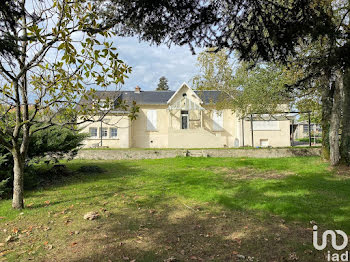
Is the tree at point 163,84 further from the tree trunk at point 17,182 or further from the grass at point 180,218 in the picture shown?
the tree trunk at point 17,182

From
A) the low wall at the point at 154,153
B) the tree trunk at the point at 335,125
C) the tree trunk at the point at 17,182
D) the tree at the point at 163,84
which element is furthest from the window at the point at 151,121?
the tree at the point at 163,84

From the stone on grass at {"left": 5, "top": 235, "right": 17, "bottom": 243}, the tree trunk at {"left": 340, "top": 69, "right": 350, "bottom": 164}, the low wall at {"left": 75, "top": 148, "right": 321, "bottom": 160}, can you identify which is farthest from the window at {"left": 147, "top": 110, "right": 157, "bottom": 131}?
the stone on grass at {"left": 5, "top": 235, "right": 17, "bottom": 243}

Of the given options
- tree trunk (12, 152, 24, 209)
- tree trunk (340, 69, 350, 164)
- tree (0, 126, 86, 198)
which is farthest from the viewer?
tree trunk (340, 69, 350, 164)

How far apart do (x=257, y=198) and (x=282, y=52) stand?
3.79 m

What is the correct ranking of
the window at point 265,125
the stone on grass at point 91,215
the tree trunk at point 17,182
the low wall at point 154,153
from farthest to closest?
the window at point 265,125, the low wall at point 154,153, the tree trunk at point 17,182, the stone on grass at point 91,215

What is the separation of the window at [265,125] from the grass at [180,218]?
14.4m

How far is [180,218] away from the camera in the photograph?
4.96 meters

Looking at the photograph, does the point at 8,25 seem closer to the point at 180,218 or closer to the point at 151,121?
the point at 180,218

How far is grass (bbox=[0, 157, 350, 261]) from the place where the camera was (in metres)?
3.60

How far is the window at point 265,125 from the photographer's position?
2286 cm

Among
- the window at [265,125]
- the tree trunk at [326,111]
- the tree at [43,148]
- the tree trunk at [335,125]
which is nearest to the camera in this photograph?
the tree at [43,148]

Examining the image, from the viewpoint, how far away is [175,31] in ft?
12.1

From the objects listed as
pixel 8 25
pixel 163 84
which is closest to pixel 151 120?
pixel 8 25

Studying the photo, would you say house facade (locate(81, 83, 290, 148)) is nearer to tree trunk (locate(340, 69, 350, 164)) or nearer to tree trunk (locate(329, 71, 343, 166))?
tree trunk (locate(329, 71, 343, 166))
